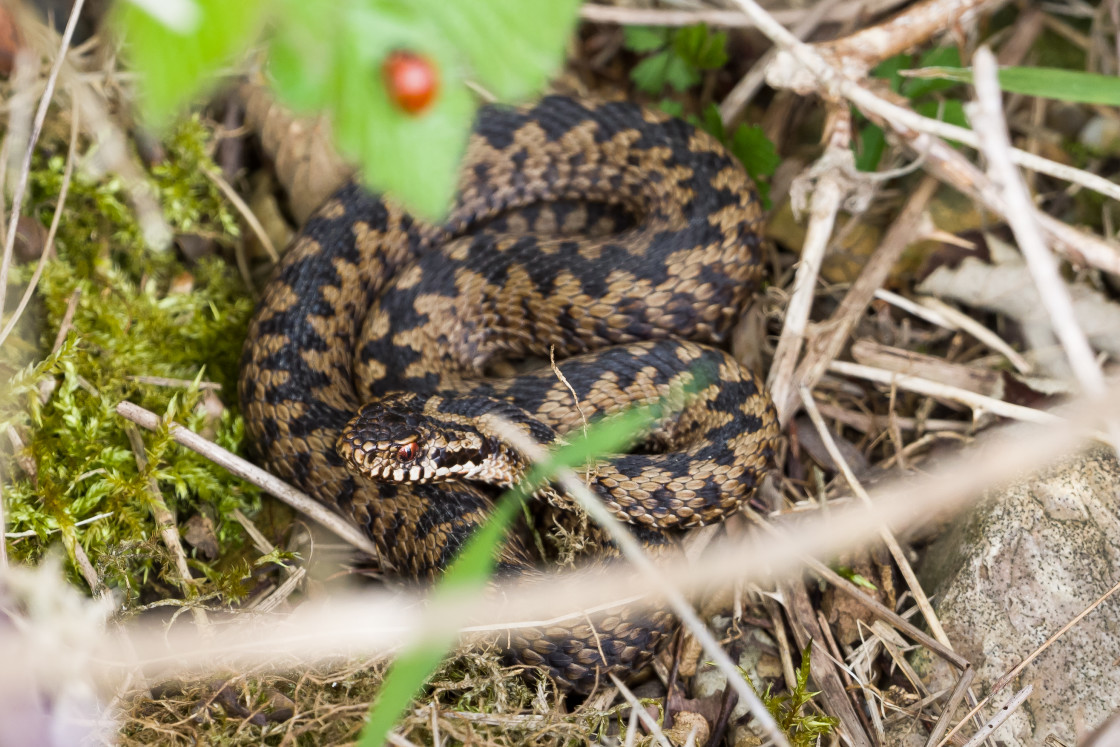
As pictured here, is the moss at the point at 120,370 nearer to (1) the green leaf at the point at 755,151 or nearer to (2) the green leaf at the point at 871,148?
(1) the green leaf at the point at 755,151

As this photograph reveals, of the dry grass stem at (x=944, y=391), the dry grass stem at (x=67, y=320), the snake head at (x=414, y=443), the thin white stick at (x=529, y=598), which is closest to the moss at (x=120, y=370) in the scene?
the dry grass stem at (x=67, y=320)

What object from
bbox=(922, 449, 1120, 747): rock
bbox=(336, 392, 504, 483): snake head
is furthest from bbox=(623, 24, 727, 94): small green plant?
bbox=(922, 449, 1120, 747): rock

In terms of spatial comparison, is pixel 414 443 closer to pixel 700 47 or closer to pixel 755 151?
pixel 755 151

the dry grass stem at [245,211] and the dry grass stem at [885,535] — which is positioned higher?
the dry grass stem at [245,211]

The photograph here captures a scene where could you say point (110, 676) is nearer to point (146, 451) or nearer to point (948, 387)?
point (146, 451)

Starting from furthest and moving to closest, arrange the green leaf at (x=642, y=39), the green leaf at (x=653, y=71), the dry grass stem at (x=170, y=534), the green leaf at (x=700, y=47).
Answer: the green leaf at (x=653, y=71) → the green leaf at (x=642, y=39) → the green leaf at (x=700, y=47) → the dry grass stem at (x=170, y=534)

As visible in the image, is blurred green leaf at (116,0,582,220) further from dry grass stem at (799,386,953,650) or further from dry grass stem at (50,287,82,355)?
dry grass stem at (50,287,82,355)

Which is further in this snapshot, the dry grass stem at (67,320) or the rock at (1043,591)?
the dry grass stem at (67,320)
